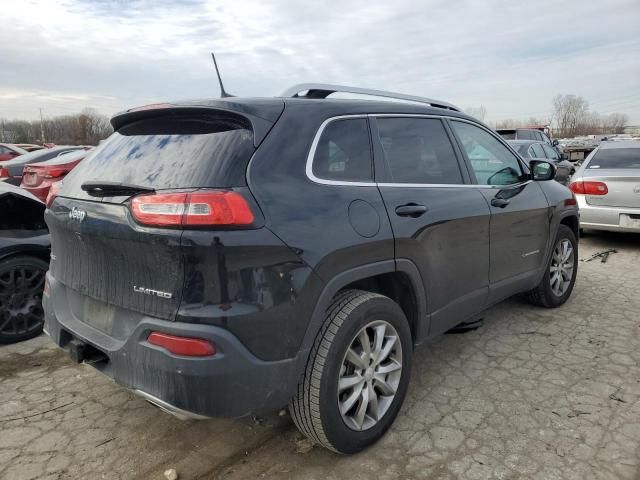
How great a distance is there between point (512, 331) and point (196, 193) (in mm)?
3251

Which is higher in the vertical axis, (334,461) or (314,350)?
(314,350)

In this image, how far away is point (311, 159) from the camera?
7.84 feet

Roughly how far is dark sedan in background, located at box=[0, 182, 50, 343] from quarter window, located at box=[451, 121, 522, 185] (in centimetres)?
348

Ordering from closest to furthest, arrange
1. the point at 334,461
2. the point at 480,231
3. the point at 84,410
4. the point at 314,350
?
the point at 314,350, the point at 334,461, the point at 84,410, the point at 480,231

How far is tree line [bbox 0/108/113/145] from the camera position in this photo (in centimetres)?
5399

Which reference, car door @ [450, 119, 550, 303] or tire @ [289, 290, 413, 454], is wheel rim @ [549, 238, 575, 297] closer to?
car door @ [450, 119, 550, 303]

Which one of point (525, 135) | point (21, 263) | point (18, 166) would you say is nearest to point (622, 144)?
point (21, 263)

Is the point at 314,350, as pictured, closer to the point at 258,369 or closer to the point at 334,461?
the point at 258,369

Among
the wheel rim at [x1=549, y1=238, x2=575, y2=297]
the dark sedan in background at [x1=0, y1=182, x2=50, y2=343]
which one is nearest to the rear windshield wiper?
the dark sedan in background at [x1=0, y1=182, x2=50, y2=343]

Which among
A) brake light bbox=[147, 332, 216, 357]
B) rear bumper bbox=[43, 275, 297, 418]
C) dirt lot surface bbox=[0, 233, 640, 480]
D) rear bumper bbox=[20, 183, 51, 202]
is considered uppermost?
rear bumper bbox=[20, 183, 51, 202]

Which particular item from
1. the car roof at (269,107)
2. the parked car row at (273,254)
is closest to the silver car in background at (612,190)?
the parked car row at (273,254)

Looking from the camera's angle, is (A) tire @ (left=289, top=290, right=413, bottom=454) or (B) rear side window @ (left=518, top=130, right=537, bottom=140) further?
(B) rear side window @ (left=518, top=130, right=537, bottom=140)

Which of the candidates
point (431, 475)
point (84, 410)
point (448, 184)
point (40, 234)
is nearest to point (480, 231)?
point (448, 184)

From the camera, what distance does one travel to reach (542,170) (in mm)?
4184
